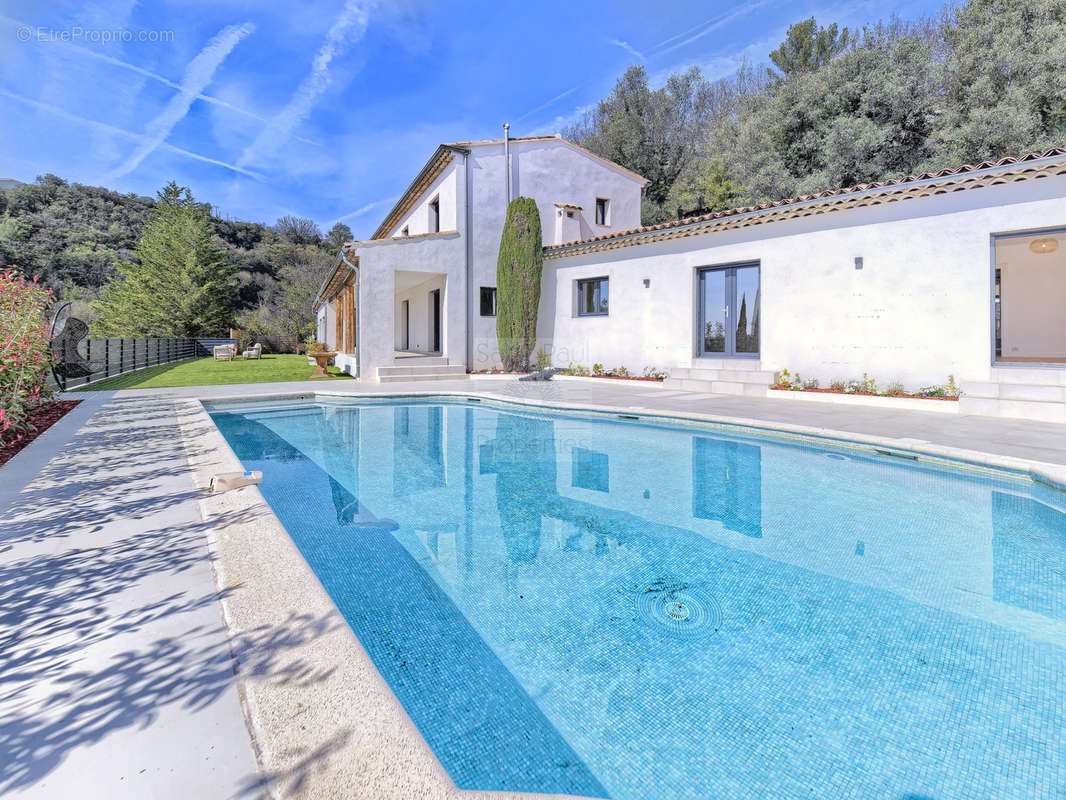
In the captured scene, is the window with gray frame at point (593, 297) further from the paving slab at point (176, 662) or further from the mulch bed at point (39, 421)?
the paving slab at point (176, 662)

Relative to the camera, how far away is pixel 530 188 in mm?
16938

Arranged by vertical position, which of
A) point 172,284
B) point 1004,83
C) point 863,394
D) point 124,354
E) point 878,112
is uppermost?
point 878,112

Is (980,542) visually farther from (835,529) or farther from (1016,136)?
(1016,136)

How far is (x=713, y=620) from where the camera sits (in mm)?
2846

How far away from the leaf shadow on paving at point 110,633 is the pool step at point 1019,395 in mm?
9832

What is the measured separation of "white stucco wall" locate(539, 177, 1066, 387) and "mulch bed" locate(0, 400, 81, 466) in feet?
37.9

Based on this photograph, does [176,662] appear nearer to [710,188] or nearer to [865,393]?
[865,393]

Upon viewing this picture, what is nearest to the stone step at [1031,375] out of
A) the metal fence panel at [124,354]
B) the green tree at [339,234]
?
the metal fence panel at [124,354]

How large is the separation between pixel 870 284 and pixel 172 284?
124 feet

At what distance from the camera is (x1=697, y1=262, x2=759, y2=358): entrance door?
11617 millimetres

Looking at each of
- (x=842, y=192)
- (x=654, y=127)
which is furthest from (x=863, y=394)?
(x=654, y=127)

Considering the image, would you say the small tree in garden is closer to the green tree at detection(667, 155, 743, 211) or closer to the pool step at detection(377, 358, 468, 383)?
the pool step at detection(377, 358, 468, 383)

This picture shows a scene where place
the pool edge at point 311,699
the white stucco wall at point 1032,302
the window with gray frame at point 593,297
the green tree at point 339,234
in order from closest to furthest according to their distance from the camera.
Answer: the pool edge at point 311,699
the white stucco wall at point 1032,302
the window with gray frame at point 593,297
the green tree at point 339,234

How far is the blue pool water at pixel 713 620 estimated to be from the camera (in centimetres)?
189
